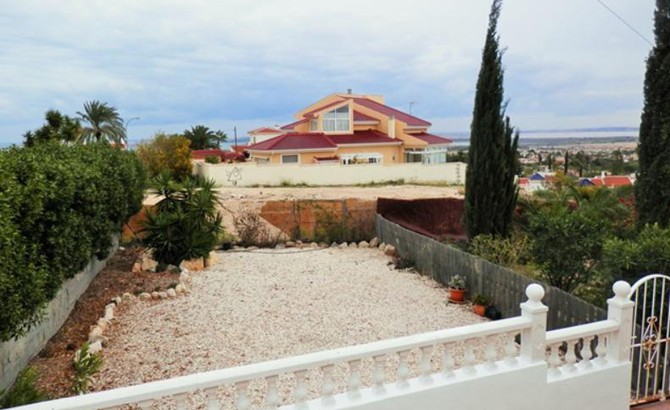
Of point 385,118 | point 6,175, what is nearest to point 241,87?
point 385,118

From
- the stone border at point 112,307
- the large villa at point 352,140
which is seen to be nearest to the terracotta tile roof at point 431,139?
the large villa at point 352,140

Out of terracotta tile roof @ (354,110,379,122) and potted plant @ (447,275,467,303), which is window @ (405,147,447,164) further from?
potted plant @ (447,275,467,303)

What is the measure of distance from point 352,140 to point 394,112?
707 cm

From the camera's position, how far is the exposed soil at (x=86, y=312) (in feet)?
17.5

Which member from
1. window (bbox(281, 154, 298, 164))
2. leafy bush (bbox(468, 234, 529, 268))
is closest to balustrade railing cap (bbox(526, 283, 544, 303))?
leafy bush (bbox(468, 234, 529, 268))

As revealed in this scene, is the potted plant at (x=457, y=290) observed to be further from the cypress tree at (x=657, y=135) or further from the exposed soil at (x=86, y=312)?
the exposed soil at (x=86, y=312)

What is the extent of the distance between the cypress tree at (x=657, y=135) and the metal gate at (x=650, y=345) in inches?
132

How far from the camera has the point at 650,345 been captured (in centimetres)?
409

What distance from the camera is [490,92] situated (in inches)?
412

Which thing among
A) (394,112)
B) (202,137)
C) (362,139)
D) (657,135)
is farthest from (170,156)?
(657,135)

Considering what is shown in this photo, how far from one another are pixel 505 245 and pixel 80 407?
8.23 metres

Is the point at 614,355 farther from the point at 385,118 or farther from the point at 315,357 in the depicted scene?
the point at 385,118

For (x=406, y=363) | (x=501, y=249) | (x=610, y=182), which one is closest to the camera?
(x=406, y=363)

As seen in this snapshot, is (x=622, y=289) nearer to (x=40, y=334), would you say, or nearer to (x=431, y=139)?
(x=40, y=334)
